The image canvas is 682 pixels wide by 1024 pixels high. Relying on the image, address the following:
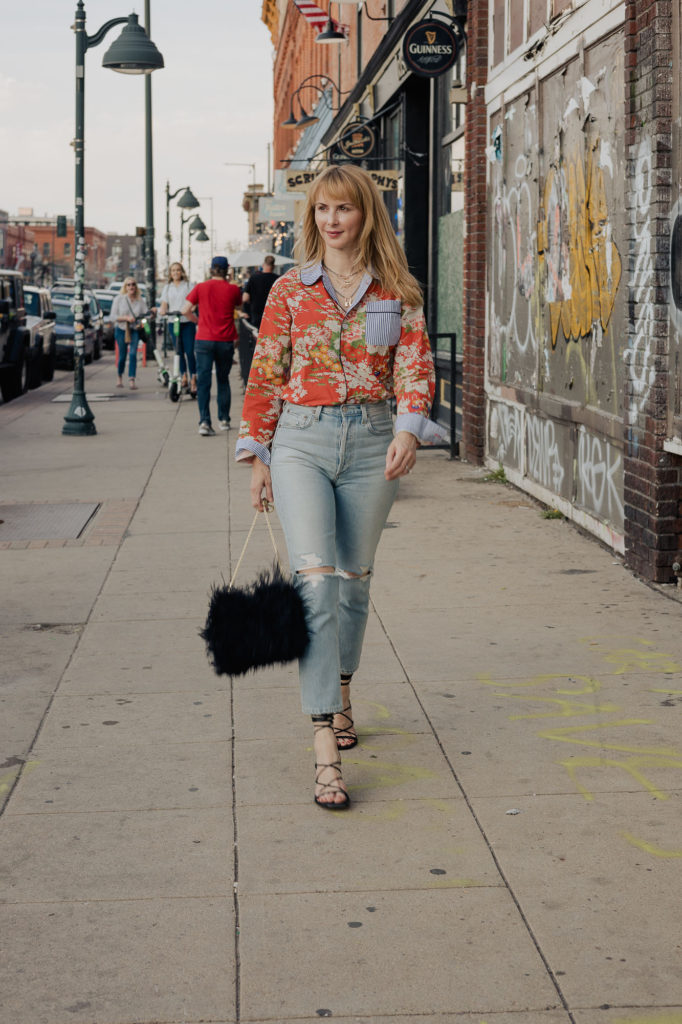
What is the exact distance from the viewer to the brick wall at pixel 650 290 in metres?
7.13

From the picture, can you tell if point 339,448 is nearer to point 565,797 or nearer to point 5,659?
point 565,797

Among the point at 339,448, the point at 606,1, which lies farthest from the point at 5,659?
the point at 606,1

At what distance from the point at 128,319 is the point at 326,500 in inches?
806

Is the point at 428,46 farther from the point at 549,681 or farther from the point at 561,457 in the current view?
the point at 549,681

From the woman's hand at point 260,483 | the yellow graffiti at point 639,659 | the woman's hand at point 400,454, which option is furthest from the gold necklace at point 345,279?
the yellow graffiti at point 639,659

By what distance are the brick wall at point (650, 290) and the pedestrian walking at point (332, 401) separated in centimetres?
294

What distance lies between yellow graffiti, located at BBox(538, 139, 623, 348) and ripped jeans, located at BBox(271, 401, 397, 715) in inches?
154

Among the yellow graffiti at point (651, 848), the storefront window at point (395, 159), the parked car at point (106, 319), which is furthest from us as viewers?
the parked car at point (106, 319)

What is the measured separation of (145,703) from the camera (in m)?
5.57

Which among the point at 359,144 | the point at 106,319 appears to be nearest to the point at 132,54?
the point at 359,144

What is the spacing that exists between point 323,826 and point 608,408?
473 cm

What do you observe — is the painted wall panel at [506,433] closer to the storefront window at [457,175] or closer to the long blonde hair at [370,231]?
the storefront window at [457,175]

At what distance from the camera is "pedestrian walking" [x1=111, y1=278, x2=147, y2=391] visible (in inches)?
966

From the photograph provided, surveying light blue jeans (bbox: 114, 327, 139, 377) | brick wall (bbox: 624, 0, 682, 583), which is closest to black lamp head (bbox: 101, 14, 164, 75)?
light blue jeans (bbox: 114, 327, 139, 377)
